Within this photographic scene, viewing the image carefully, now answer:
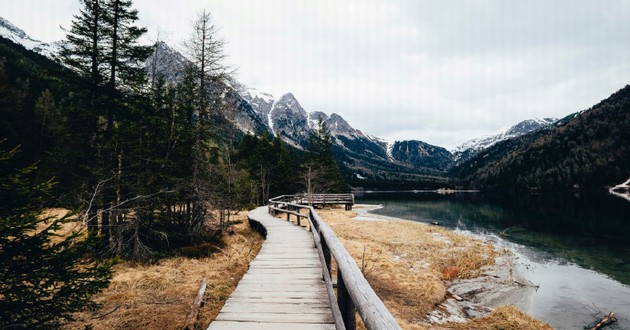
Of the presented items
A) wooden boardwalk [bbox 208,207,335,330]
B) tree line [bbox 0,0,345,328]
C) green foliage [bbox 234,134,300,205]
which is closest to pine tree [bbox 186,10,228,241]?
tree line [bbox 0,0,345,328]

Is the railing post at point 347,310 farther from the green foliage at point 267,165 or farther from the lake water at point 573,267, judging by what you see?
the green foliage at point 267,165

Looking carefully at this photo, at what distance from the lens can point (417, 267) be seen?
14.2m

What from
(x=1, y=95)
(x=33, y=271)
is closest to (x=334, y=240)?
(x=33, y=271)

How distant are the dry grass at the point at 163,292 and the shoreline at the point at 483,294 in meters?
6.20

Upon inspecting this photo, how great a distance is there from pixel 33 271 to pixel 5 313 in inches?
21.3

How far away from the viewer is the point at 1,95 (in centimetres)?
3189

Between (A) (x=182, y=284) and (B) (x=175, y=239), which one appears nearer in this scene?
(A) (x=182, y=284)

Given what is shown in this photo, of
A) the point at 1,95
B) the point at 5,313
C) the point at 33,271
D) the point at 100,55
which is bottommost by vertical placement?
the point at 5,313

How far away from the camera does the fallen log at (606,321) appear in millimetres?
9597

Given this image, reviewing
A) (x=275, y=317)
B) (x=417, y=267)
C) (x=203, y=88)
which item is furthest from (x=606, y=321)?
(x=203, y=88)

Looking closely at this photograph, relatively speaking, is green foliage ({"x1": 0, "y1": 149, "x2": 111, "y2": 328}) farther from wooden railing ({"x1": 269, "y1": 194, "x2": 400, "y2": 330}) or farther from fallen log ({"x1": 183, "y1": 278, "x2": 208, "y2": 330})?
wooden railing ({"x1": 269, "y1": 194, "x2": 400, "y2": 330})

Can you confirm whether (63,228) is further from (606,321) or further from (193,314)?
(606,321)

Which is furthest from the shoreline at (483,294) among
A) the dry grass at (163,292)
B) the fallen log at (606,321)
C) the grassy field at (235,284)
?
the dry grass at (163,292)

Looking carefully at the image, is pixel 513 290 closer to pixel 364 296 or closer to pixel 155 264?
pixel 364 296
